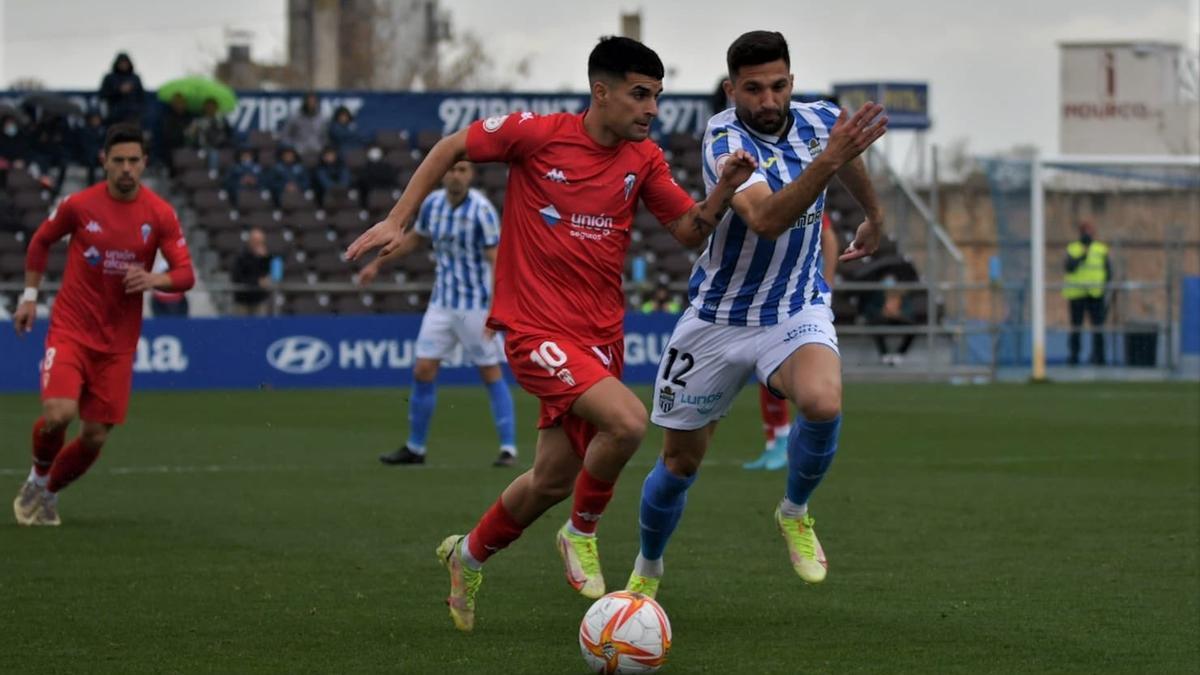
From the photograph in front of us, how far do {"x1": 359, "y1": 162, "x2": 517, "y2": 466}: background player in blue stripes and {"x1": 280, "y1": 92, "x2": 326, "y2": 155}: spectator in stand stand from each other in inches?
589

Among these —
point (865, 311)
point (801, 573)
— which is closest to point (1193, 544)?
point (801, 573)

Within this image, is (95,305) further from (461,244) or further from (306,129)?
(306,129)

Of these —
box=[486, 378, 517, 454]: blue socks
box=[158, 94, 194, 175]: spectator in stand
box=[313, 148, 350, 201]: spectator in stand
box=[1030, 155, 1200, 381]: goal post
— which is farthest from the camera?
box=[313, 148, 350, 201]: spectator in stand

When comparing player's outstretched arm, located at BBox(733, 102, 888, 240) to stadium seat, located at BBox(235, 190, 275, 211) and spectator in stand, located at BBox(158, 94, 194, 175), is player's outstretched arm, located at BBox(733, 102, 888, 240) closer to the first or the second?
stadium seat, located at BBox(235, 190, 275, 211)

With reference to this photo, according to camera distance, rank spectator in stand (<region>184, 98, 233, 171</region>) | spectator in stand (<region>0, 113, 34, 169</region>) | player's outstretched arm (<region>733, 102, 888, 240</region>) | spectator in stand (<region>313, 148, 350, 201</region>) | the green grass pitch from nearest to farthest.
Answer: player's outstretched arm (<region>733, 102, 888, 240</region>)
the green grass pitch
spectator in stand (<region>0, 113, 34, 169</region>)
spectator in stand (<region>313, 148, 350, 201</region>)
spectator in stand (<region>184, 98, 233, 171</region>)

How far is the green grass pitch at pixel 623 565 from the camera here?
260 inches

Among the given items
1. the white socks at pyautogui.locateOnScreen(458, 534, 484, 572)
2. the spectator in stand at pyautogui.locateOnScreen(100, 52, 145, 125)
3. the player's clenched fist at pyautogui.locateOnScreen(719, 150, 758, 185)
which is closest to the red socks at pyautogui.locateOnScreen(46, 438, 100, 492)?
the white socks at pyautogui.locateOnScreen(458, 534, 484, 572)

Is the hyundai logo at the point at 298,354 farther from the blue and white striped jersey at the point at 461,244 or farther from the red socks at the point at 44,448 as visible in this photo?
the red socks at the point at 44,448

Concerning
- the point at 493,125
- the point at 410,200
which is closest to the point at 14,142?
the point at 493,125

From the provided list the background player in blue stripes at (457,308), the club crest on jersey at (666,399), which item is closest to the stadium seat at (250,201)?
the background player in blue stripes at (457,308)

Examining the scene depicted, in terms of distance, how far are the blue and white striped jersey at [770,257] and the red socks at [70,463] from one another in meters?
4.27

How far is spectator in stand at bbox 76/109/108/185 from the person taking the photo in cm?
2706

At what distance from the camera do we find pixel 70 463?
34.1 feet

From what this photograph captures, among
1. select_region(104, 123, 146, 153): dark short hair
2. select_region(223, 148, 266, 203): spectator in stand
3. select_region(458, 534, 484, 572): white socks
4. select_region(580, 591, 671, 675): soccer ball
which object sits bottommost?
select_region(580, 591, 671, 675): soccer ball
